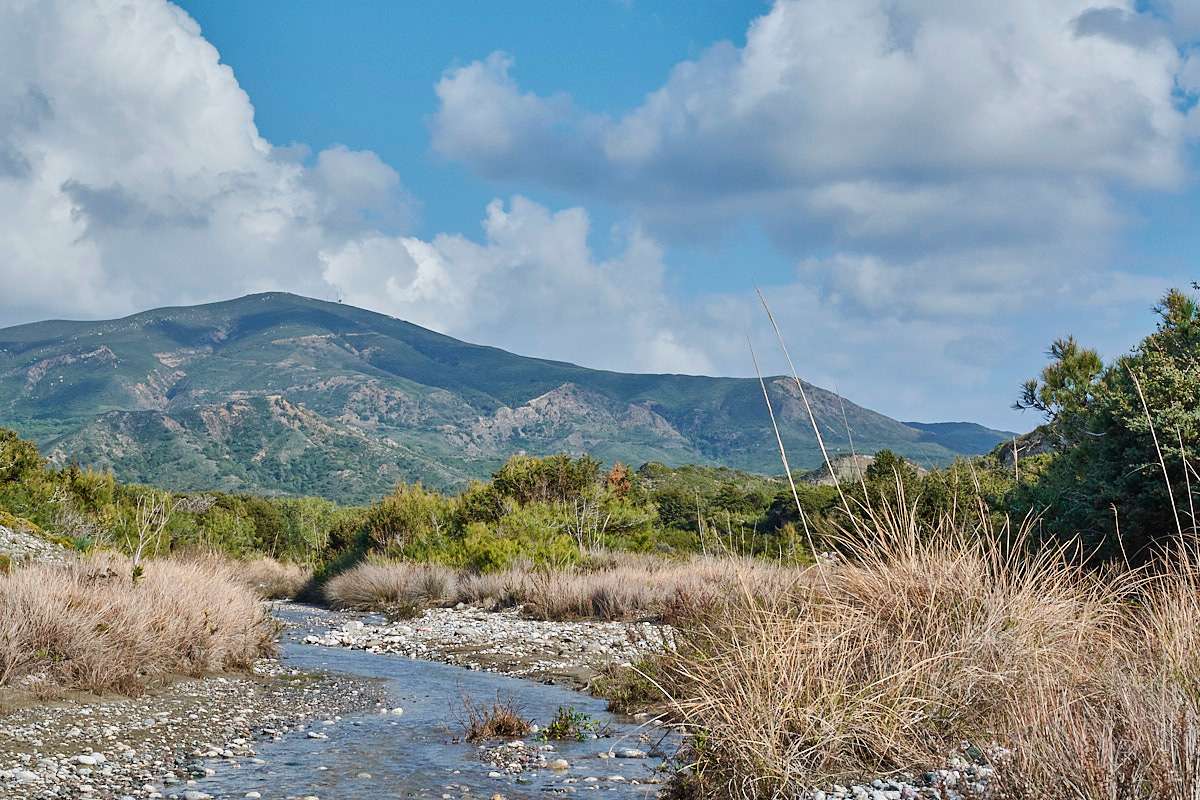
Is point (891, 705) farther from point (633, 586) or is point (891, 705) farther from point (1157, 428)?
point (633, 586)

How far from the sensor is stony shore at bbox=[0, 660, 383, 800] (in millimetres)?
7941

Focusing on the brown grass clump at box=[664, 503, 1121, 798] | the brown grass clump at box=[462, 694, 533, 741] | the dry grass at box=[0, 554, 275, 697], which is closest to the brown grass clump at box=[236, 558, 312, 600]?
the dry grass at box=[0, 554, 275, 697]

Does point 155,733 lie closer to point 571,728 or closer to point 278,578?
point 571,728

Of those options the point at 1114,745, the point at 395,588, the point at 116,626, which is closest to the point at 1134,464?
the point at 1114,745

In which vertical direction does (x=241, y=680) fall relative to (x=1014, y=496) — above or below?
below

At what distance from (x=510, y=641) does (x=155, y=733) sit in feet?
31.0

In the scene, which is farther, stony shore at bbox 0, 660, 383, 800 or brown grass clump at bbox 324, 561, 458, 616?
brown grass clump at bbox 324, 561, 458, 616

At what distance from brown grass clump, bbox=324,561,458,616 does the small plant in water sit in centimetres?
1519

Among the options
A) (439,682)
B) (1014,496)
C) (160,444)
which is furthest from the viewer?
(160,444)

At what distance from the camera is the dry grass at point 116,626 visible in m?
11.1

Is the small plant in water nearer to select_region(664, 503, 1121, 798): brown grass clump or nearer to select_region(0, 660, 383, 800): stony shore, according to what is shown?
select_region(0, 660, 383, 800): stony shore

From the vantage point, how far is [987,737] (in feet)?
21.2

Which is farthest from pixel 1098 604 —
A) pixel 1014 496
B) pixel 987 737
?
pixel 1014 496

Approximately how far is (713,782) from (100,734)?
247 inches
